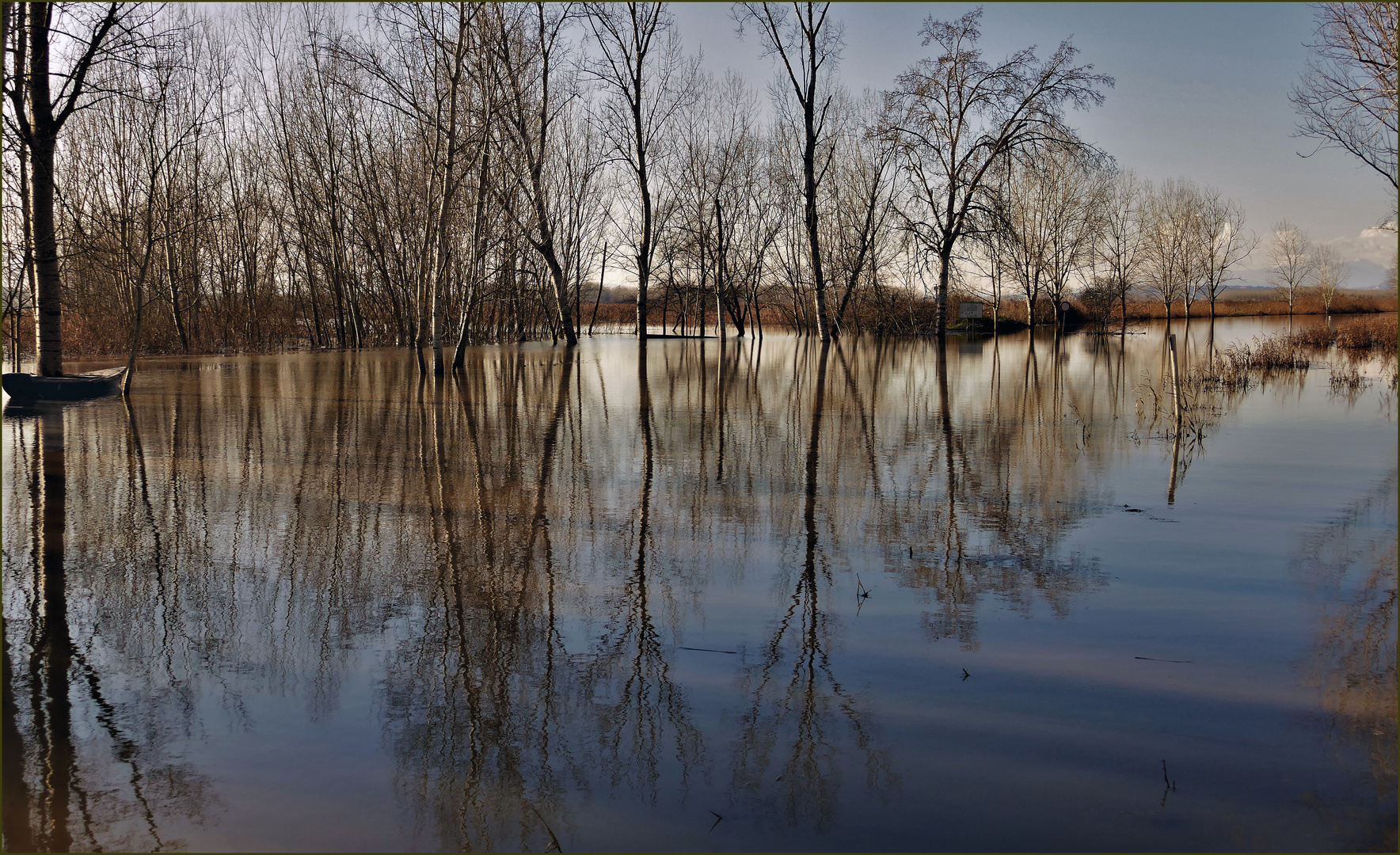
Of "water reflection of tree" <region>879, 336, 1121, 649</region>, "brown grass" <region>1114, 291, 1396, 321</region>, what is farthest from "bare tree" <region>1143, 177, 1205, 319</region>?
"water reflection of tree" <region>879, 336, 1121, 649</region>

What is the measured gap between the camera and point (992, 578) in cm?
441

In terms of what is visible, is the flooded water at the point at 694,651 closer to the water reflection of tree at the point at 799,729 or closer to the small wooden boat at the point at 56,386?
the water reflection of tree at the point at 799,729

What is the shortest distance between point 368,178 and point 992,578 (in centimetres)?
2685

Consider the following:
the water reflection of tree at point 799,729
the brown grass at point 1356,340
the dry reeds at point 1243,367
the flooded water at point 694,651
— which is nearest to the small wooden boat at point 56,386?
the flooded water at point 694,651

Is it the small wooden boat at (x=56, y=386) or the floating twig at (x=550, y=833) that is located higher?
the small wooden boat at (x=56, y=386)

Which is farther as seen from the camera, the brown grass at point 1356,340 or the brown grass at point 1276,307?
the brown grass at point 1276,307

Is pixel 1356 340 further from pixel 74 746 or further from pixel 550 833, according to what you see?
pixel 74 746

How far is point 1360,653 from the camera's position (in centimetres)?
353

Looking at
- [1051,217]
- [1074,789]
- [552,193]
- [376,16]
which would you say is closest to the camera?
[1074,789]

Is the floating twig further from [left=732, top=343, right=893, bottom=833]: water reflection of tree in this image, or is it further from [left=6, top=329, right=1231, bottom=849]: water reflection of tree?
[left=732, top=343, right=893, bottom=833]: water reflection of tree

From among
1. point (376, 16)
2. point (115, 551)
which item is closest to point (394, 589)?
point (115, 551)

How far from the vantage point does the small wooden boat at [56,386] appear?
39.3ft

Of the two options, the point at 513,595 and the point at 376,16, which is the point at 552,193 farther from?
the point at 513,595

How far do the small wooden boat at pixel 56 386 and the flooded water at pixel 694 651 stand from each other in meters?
5.12
